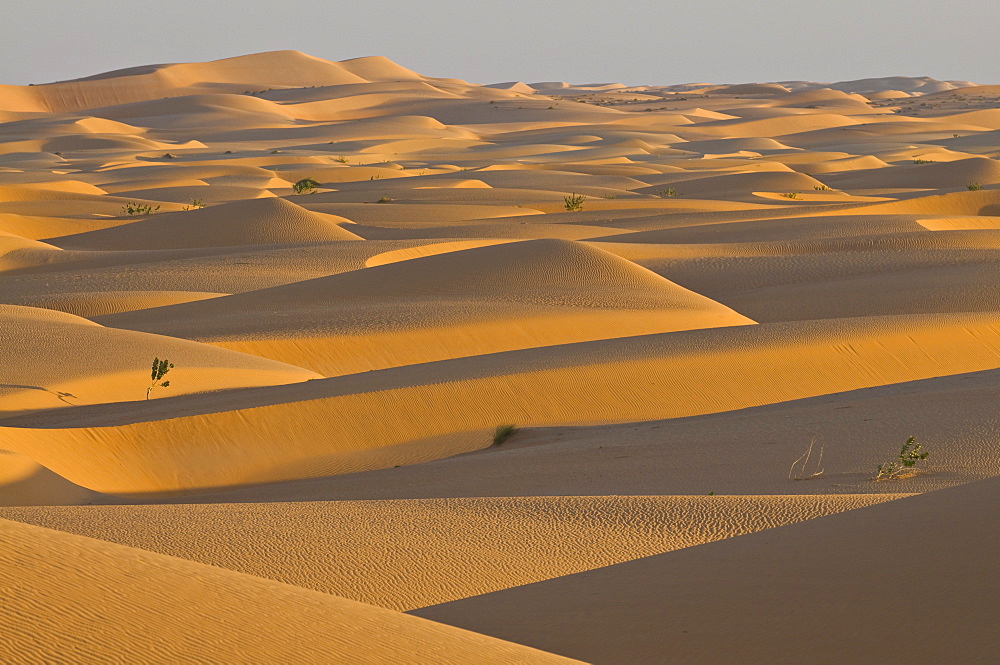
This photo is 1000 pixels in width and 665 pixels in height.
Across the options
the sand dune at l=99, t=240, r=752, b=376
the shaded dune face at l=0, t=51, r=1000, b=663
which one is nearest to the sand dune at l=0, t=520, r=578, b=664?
the shaded dune face at l=0, t=51, r=1000, b=663

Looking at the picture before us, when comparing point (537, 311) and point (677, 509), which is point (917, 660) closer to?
point (677, 509)

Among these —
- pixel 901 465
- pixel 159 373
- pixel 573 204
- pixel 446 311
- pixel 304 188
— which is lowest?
pixel 304 188

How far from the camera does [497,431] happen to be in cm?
970

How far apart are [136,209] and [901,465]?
84.3ft

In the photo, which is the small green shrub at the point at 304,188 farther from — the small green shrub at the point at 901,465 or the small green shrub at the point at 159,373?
the small green shrub at the point at 901,465

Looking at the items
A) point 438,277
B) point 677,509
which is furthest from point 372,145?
point 677,509

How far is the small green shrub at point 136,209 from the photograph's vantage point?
29938mm

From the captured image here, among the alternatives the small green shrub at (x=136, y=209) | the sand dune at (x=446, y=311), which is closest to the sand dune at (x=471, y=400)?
the sand dune at (x=446, y=311)

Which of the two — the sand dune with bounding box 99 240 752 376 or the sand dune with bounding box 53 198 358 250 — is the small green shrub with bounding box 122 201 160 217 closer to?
the sand dune with bounding box 53 198 358 250

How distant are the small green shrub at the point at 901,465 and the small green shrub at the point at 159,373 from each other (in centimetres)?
646

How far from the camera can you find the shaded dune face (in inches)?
144

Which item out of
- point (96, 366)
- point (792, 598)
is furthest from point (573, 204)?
point (792, 598)

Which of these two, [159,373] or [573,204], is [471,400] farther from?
[573,204]

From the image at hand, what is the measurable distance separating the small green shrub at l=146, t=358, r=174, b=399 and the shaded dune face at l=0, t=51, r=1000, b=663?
0.08 m
